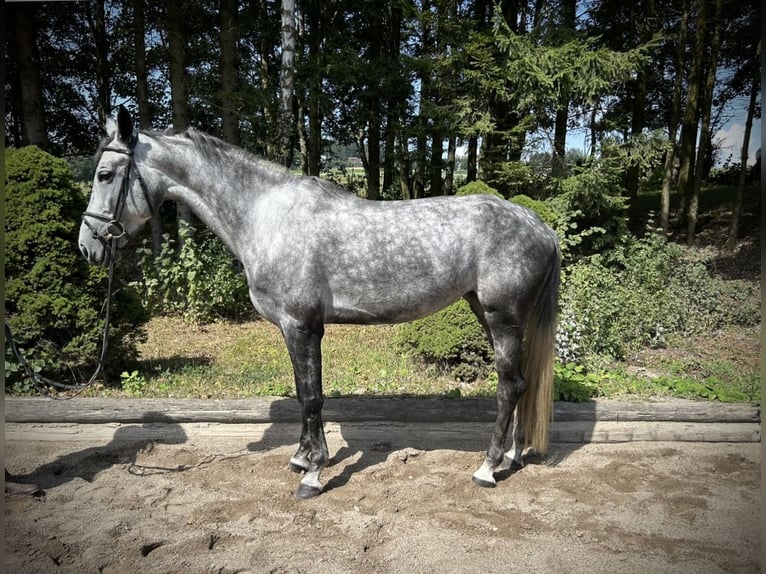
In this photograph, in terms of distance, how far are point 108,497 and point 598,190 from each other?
773 centimetres

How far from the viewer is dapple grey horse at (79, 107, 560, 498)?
2883 millimetres

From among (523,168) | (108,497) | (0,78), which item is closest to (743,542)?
(108,497)

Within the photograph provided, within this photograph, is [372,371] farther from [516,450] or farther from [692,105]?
[692,105]

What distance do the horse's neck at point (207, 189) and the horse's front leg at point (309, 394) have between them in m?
0.69

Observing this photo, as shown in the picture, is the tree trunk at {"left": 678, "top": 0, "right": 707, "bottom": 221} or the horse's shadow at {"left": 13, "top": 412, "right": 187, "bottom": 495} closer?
the horse's shadow at {"left": 13, "top": 412, "right": 187, "bottom": 495}

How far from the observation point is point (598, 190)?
7.79 m

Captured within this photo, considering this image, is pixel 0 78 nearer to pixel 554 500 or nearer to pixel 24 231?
pixel 24 231

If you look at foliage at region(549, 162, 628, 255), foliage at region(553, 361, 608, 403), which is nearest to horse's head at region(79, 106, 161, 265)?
foliage at region(553, 361, 608, 403)

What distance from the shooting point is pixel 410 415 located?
394cm

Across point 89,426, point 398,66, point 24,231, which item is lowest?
point 89,426

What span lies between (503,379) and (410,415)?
1.08 metres

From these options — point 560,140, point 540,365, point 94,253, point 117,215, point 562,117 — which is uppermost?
point 562,117

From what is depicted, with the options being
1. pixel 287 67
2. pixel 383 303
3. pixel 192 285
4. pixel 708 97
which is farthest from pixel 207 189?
pixel 708 97

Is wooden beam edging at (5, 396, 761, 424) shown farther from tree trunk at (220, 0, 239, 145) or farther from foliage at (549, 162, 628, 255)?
tree trunk at (220, 0, 239, 145)
